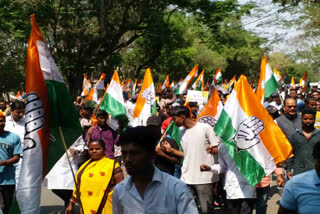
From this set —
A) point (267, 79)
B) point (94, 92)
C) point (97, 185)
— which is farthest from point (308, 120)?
point (94, 92)

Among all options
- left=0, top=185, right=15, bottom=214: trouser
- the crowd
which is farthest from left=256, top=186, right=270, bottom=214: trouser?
left=0, top=185, right=15, bottom=214: trouser

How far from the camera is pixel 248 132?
6.01 m

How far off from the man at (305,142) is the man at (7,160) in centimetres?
329

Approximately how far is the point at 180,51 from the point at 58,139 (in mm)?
43546

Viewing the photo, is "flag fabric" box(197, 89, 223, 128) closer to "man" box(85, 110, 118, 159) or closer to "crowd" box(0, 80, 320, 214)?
"crowd" box(0, 80, 320, 214)

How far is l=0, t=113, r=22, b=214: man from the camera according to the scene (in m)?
6.02

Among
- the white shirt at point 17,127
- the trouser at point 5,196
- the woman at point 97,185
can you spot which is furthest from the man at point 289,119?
the trouser at point 5,196

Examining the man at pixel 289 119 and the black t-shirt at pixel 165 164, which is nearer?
the black t-shirt at pixel 165 164

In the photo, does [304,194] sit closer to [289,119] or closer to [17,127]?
[289,119]

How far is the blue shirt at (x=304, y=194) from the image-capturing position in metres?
3.18

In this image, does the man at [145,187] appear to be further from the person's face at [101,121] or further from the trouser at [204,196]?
the person's face at [101,121]

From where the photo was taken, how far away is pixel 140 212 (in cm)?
290

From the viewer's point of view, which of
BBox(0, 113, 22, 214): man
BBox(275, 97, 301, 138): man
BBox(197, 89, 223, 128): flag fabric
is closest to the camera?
BBox(0, 113, 22, 214): man

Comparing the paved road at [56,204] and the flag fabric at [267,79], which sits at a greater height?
the flag fabric at [267,79]
